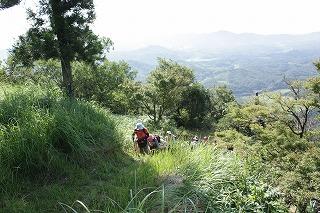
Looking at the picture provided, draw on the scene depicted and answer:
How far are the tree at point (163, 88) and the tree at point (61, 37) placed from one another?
2153 cm

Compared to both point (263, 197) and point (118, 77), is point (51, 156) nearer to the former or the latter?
point (263, 197)

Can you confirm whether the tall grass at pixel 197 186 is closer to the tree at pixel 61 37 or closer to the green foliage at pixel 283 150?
the green foliage at pixel 283 150

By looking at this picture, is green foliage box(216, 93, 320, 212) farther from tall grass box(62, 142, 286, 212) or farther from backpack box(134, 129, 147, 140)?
backpack box(134, 129, 147, 140)

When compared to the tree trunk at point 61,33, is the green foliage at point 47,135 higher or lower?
lower

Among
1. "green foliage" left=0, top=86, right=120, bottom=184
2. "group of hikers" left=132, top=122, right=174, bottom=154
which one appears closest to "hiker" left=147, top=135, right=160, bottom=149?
"group of hikers" left=132, top=122, right=174, bottom=154

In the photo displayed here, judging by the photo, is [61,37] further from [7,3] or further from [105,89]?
[105,89]

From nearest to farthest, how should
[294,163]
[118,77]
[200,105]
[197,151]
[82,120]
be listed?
[197,151], [82,120], [294,163], [118,77], [200,105]

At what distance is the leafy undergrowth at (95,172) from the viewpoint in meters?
5.32

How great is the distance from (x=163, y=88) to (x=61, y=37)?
911 inches

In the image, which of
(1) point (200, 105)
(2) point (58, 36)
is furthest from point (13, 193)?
(1) point (200, 105)

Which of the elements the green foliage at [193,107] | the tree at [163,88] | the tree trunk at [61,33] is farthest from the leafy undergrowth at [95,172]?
the green foliage at [193,107]

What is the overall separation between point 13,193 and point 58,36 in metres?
13.4

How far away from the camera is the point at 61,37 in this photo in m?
17.9

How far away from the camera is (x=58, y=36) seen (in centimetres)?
1784
